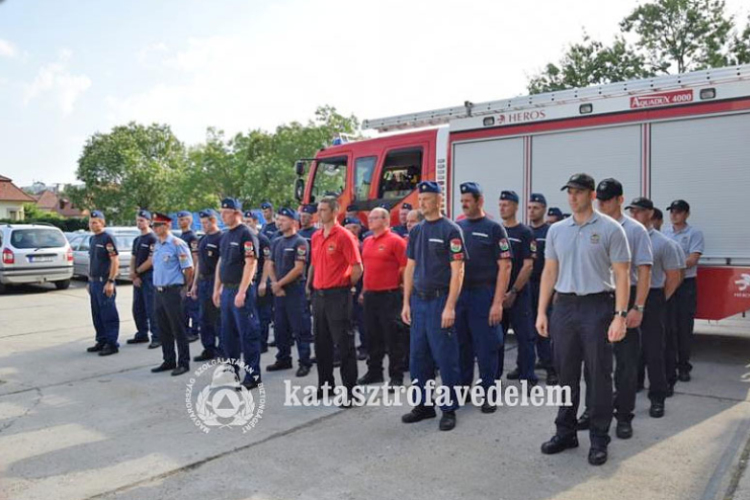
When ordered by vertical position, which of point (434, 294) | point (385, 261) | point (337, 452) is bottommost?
point (337, 452)

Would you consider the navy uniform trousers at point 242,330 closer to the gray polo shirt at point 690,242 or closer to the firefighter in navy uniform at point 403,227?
the firefighter in navy uniform at point 403,227

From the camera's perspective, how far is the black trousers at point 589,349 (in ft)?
13.1

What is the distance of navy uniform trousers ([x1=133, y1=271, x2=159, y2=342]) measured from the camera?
856 centimetres

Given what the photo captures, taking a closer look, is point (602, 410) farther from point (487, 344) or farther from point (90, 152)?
point (90, 152)

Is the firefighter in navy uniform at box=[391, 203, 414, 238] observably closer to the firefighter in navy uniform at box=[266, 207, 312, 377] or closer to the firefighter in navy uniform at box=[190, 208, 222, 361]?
the firefighter in navy uniform at box=[266, 207, 312, 377]

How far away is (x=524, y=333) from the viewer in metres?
6.04

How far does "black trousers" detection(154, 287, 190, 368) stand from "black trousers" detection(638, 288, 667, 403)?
4.53 meters

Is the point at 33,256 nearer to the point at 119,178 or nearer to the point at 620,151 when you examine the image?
the point at 620,151

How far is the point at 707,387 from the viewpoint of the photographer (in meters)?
5.97

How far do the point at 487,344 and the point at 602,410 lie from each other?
136 cm

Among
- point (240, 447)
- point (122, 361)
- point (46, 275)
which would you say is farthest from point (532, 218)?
point (46, 275)

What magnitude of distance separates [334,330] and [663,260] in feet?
9.31

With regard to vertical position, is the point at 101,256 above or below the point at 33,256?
above

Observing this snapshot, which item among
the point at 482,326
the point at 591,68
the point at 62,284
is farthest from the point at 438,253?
the point at 591,68
